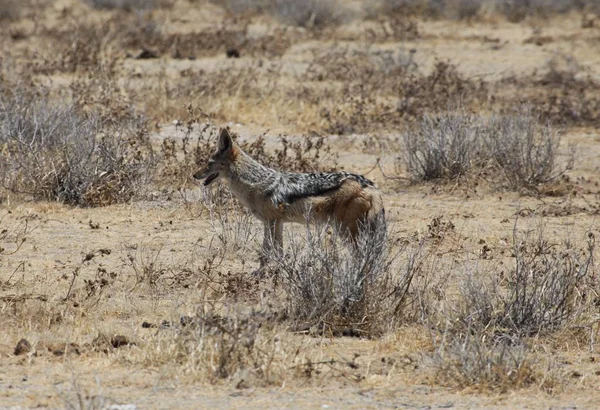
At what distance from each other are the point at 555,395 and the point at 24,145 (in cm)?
672

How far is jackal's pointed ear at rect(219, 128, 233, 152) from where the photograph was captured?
955 cm

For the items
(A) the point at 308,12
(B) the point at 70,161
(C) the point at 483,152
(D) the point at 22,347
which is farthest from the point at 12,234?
(A) the point at 308,12

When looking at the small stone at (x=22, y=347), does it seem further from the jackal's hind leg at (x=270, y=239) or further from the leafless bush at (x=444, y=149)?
the leafless bush at (x=444, y=149)

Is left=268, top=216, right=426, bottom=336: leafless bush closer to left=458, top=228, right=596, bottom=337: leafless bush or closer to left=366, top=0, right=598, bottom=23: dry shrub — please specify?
left=458, top=228, right=596, bottom=337: leafless bush

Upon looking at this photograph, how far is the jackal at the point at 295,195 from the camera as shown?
883 centimetres

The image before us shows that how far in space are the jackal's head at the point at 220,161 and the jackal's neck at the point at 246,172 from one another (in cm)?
5

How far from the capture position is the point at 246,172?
9.48m

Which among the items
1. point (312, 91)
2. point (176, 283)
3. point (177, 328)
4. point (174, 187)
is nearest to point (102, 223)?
point (174, 187)

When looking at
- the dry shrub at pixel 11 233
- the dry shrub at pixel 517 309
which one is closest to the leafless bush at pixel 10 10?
the dry shrub at pixel 11 233

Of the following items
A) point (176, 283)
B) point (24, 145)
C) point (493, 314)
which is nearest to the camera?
point (493, 314)

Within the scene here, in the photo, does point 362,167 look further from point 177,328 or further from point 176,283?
point 177,328

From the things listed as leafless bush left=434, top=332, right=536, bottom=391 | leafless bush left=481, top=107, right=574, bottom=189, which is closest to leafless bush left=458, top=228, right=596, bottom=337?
leafless bush left=434, top=332, right=536, bottom=391

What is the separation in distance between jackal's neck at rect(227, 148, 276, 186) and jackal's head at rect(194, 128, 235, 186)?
0.18 feet

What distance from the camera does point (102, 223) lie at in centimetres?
1074
